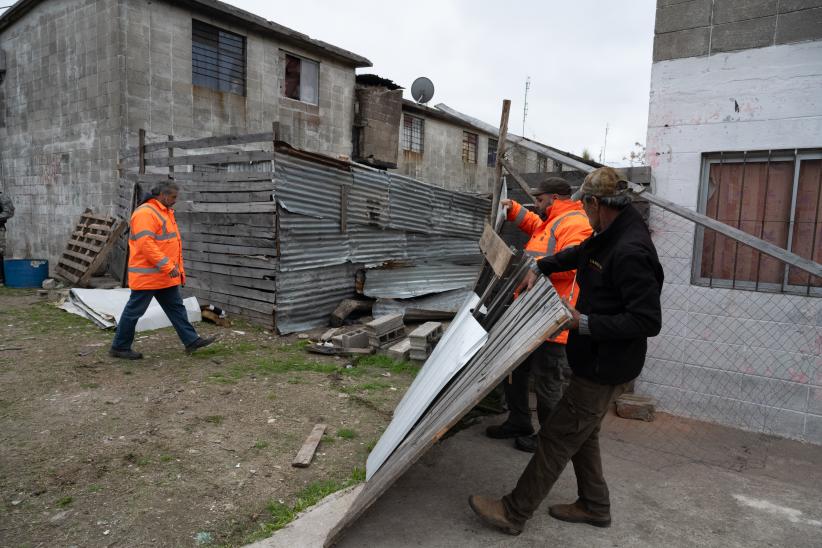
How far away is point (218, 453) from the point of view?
11.7 feet

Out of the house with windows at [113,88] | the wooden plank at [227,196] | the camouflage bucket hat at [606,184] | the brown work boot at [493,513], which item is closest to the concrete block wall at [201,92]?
the house with windows at [113,88]

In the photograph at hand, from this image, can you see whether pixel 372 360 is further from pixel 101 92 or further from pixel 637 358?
pixel 101 92

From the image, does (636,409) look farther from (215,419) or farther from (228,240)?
(228,240)

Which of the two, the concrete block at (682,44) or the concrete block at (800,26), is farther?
the concrete block at (682,44)

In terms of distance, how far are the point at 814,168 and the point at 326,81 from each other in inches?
484

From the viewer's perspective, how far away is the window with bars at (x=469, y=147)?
20422 mm

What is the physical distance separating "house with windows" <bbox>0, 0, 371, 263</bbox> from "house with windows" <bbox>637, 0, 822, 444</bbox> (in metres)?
7.40

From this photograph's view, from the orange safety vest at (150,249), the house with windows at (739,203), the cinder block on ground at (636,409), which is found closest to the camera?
the house with windows at (739,203)

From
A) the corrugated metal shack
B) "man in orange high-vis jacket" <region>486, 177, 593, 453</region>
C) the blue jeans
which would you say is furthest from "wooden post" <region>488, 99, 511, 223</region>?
the blue jeans

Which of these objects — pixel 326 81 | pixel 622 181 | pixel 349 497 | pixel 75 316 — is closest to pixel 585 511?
pixel 349 497

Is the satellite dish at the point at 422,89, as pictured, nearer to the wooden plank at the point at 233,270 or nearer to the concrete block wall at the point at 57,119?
the wooden plank at the point at 233,270

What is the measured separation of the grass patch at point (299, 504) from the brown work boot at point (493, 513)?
2.66 feet

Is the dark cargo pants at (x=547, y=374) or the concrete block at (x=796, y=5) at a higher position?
the concrete block at (x=796, y=5)

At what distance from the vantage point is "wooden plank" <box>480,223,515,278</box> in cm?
311
